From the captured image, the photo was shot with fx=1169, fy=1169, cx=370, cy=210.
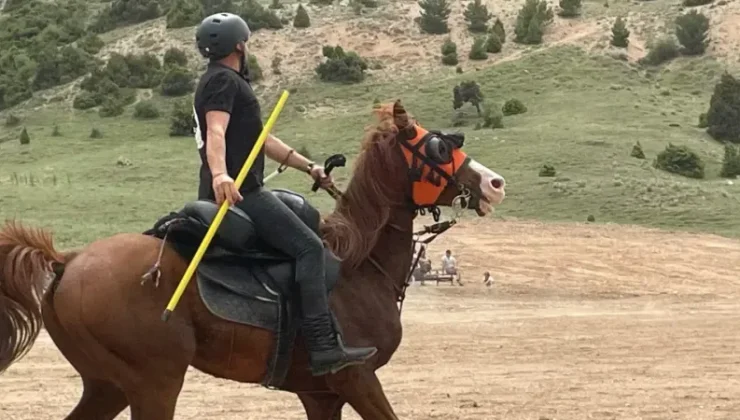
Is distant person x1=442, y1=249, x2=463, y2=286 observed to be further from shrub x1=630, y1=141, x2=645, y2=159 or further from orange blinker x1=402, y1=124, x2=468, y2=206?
orange blinker x1=402, y1=124, x2=468, y2=206

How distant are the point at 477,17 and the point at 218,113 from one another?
67.5m

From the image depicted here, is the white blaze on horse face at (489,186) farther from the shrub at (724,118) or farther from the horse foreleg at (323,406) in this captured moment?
the shrub at (724,118)

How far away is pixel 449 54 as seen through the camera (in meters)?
67.6

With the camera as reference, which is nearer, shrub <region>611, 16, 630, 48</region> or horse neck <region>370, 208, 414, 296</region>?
horse neck <region>370, 208, 414, 296</region>

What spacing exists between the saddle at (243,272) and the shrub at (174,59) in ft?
198

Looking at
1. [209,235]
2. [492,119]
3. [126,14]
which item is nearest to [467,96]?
[492,119]

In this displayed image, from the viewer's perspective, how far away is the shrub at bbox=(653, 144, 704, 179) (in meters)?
43.5

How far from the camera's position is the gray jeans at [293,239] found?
6.72 metres

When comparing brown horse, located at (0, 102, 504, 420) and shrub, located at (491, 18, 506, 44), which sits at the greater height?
brown horse, located at (0, 102, 504, 420)

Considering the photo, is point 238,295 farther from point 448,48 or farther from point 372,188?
point 448,48

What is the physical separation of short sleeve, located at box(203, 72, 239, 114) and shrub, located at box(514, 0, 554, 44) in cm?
6430

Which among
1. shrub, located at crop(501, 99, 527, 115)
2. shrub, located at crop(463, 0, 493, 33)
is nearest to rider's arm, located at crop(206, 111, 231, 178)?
shrub, located at crop(501, 99, 527, 115)

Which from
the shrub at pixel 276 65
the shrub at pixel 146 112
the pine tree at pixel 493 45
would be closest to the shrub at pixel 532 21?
the pine tree at pixel 493 45

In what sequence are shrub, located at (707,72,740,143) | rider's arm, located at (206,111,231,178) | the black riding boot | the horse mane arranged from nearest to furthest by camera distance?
rider's arm, located at (206,111,231,178), the black riding boot, the horse mane, shrub, located at (707,72,740,143)
